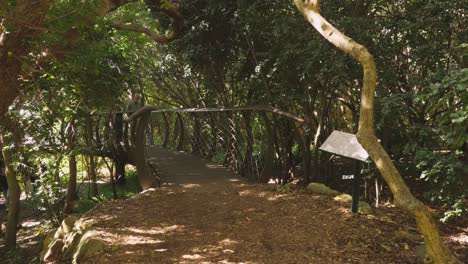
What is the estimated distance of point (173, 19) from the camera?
7398 mm

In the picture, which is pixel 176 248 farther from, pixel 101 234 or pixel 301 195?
pixel 301 195

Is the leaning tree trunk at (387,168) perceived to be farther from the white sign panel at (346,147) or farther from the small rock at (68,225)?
the small rock at (68,225)

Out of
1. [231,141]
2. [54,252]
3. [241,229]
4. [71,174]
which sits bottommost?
[54,252]

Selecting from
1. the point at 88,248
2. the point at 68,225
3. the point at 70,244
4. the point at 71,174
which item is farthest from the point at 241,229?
the point at 71,174

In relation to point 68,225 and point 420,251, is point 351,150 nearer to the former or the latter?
point 420,251

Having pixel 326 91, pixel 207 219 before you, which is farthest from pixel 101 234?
pixel 326 91

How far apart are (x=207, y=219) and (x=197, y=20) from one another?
3946 mm

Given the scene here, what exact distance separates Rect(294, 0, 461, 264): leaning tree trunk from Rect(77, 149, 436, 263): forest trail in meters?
0.67

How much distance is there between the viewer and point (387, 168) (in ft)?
10.2

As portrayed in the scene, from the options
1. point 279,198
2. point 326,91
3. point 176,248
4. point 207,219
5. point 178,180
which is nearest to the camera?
point 176,248

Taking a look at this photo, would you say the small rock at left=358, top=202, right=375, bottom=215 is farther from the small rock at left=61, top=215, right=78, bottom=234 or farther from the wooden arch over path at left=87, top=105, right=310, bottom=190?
the small rock at left=61, top=215, right=78, bottom=234

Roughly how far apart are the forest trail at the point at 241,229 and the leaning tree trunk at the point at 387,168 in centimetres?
67

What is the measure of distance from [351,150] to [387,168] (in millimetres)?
1305

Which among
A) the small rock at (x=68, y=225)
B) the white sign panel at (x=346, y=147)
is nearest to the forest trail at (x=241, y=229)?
the small rock at (x=68, y=225)
